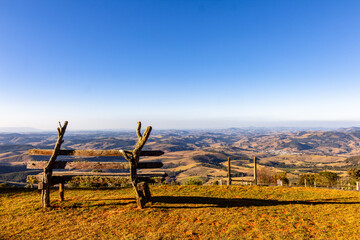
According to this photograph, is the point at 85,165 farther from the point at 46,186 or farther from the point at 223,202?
the point at 223,202

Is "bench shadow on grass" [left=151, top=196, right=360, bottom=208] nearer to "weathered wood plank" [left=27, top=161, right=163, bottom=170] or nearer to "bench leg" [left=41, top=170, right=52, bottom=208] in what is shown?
"weathered wood plank" [left=27, top=161, right=163, bottom=170]

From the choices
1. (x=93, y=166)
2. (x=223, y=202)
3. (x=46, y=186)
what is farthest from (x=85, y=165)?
(x=223, y=202)

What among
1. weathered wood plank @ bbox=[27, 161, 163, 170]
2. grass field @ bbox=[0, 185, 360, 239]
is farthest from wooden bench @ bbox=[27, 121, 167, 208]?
grass field @ bbox=[0, 185, 360, 239]

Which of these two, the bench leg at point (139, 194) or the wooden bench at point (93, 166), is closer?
the bench leg at point (139, 194)

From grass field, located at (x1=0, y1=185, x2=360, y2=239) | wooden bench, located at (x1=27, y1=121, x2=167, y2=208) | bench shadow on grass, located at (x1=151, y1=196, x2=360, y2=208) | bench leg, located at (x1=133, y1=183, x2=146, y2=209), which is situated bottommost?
bench shadow on grass, located at (x1=151, y1=196, x2=360, y2=208)

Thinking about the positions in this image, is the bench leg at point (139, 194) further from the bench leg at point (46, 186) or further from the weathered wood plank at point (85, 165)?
the bench leg at point (46, 186)

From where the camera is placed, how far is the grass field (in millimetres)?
7230

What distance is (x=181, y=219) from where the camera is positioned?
28.2 ft

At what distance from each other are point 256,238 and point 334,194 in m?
11.9

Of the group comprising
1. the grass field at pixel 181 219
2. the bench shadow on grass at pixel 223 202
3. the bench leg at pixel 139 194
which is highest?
the bench leg at pixel 139 194

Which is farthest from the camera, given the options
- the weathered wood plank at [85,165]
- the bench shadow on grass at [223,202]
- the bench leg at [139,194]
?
the bench shadow on grass at [223,202]

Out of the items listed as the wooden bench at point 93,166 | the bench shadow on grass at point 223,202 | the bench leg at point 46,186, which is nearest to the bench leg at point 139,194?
the wooden bench at point 93,166

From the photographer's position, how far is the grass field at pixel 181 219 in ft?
23.7

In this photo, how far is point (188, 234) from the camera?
23.7ft
